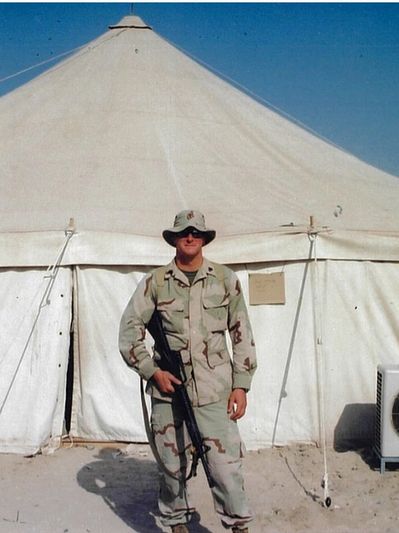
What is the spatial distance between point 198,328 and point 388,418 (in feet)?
7.65

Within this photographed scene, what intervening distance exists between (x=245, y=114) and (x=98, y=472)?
440 cm

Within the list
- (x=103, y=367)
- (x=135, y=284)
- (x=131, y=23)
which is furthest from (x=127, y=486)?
(x=131, y=23)

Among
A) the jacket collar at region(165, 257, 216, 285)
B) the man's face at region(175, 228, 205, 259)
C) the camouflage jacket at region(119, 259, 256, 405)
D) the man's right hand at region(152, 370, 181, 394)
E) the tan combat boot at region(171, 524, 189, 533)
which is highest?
the man's face at region(175, 228, 205, 259)

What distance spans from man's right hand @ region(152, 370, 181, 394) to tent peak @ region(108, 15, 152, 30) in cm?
654

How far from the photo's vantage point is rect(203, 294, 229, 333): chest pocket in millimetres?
4418

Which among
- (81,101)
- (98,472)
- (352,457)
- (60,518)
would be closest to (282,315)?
(352,457)

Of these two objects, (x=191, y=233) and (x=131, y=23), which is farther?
(x=131, y=23)

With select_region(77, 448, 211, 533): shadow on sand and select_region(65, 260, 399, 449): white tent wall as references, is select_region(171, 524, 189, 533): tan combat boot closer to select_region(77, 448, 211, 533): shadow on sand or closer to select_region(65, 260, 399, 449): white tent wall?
select_region(77, 448, 211, 533): shadow on sand

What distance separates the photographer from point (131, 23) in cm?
993

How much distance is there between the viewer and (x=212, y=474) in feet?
14.1

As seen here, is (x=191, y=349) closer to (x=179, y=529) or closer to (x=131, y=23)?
(x=179, y=529)

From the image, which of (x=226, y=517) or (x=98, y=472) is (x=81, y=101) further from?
(x=226, y=517)

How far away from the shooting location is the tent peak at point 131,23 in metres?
9.90

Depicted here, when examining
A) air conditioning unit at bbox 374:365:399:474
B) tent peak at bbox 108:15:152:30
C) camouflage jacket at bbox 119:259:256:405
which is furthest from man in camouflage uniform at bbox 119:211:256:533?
tent peak at bbox 108:15:152:30
